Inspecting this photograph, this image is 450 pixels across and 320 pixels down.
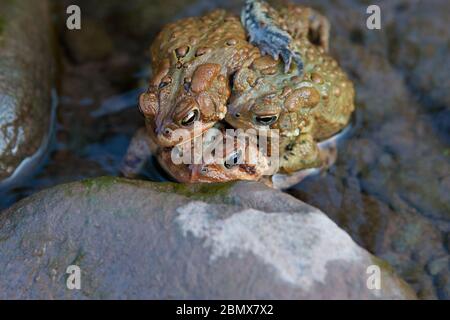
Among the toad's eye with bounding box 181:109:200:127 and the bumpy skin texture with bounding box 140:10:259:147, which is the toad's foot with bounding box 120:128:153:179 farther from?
the toad's eye with bounding box 181:109:200:127

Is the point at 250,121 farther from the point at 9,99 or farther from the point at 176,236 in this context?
the point at 9,99

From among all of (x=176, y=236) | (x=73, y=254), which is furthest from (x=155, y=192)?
(x=73, y=254)

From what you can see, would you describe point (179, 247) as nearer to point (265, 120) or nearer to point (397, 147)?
point (265, 120)

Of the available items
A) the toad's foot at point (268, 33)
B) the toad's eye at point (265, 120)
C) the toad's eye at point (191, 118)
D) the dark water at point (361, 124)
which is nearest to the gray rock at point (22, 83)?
the dark water at point (361, 124)

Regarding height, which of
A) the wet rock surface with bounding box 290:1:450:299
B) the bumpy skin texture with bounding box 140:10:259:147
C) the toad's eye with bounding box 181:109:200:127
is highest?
the bumpy skin texture with bounding box 140:10:259:147

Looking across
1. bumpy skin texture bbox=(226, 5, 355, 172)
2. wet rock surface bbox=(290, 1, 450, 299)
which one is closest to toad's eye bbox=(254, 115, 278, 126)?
bumpy skin texture bbox=(226, 5, 355, 172)

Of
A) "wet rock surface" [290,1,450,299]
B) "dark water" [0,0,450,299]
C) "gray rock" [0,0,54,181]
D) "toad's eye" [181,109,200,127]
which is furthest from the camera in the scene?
"gray rock" [0,0,54,181]

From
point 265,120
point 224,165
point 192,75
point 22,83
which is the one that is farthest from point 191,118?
point 22,83

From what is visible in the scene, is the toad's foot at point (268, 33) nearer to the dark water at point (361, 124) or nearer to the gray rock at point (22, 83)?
the dark water at point (361, 124)
